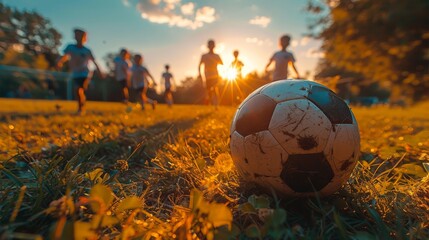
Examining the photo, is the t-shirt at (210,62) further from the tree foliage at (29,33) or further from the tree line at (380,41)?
the tree foliage at (29,33)

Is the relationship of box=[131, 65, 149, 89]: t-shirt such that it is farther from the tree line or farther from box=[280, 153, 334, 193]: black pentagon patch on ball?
box=[280, 153, 334, 193]: black pentagon patch on ball

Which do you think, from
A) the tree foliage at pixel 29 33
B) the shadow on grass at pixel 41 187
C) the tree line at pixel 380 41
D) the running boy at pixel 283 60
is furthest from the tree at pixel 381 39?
the tree foliage at pixel 29 33

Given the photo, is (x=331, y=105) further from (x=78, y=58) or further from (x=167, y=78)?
(x=167, y=78)

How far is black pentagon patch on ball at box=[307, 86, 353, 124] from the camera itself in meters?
1.69

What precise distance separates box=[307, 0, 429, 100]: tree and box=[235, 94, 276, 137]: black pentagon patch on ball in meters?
11.8

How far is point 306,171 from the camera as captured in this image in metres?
1.58

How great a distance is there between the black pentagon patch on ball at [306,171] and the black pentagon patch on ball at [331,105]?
0.85ft

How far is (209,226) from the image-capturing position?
4.20 feet

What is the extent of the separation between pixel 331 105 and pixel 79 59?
7.64m

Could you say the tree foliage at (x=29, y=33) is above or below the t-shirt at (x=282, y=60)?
above

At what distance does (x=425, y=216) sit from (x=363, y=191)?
33 centimetres

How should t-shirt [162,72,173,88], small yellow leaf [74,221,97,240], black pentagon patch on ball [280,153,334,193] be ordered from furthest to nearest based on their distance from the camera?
1. t-shirt [162,72,173,88]
2. black pentagon patch on ball [280,153,334,193]
3. small yellow leaf [74,221,97,240]

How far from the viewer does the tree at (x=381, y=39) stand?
38.9 feet

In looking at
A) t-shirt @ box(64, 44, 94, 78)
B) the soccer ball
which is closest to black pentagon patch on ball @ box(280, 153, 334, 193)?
the soccer ball
